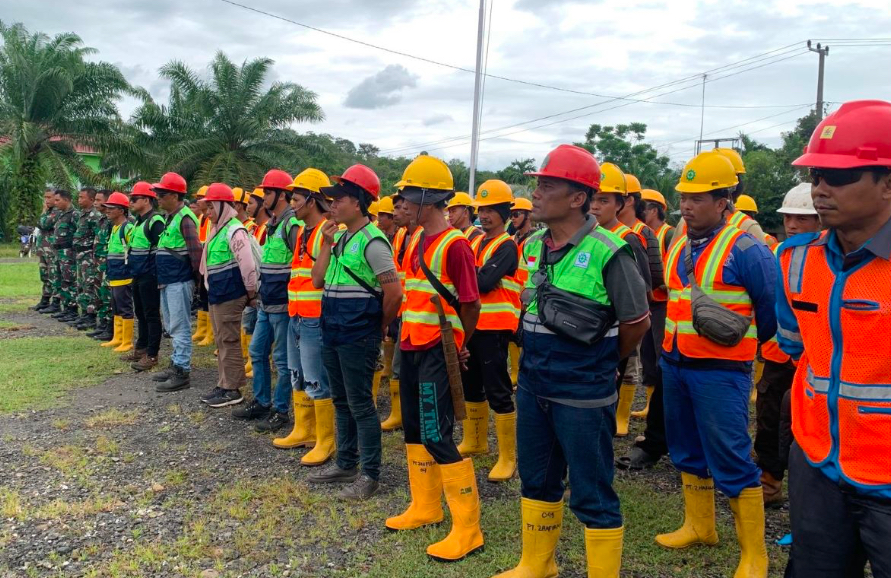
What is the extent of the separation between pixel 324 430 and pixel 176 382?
2.93 m

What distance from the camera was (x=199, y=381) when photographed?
26.4 feet

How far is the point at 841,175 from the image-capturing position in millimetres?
2080

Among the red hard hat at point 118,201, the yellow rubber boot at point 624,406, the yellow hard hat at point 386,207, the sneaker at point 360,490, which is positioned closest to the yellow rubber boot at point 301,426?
the sneaker at point 360,490

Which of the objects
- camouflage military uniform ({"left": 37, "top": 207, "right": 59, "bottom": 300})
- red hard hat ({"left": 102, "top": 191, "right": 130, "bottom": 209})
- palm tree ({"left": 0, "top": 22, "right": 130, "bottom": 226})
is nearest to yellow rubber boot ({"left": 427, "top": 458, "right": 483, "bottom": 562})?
red hard hat ({"left": 102, "top": 191, "right": 130, "bottom": 209})

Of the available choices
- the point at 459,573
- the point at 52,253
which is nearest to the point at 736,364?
the point at 459,573

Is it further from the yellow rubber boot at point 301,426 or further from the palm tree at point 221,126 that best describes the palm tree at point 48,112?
the yellow rubber boot at point 301,426

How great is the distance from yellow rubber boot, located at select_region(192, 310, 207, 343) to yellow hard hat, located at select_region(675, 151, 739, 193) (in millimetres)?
8566

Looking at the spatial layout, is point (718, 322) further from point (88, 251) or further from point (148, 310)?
point (88, 251)

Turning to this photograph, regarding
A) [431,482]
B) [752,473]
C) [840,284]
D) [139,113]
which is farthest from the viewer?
[139,113]

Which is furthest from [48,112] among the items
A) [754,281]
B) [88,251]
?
[754,281]

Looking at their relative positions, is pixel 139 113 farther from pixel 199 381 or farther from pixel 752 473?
pixel 752 473

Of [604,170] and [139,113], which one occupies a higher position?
[139,113]

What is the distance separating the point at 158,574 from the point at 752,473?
127 inches

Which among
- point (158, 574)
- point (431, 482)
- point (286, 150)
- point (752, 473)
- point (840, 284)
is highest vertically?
point (286, 150)
